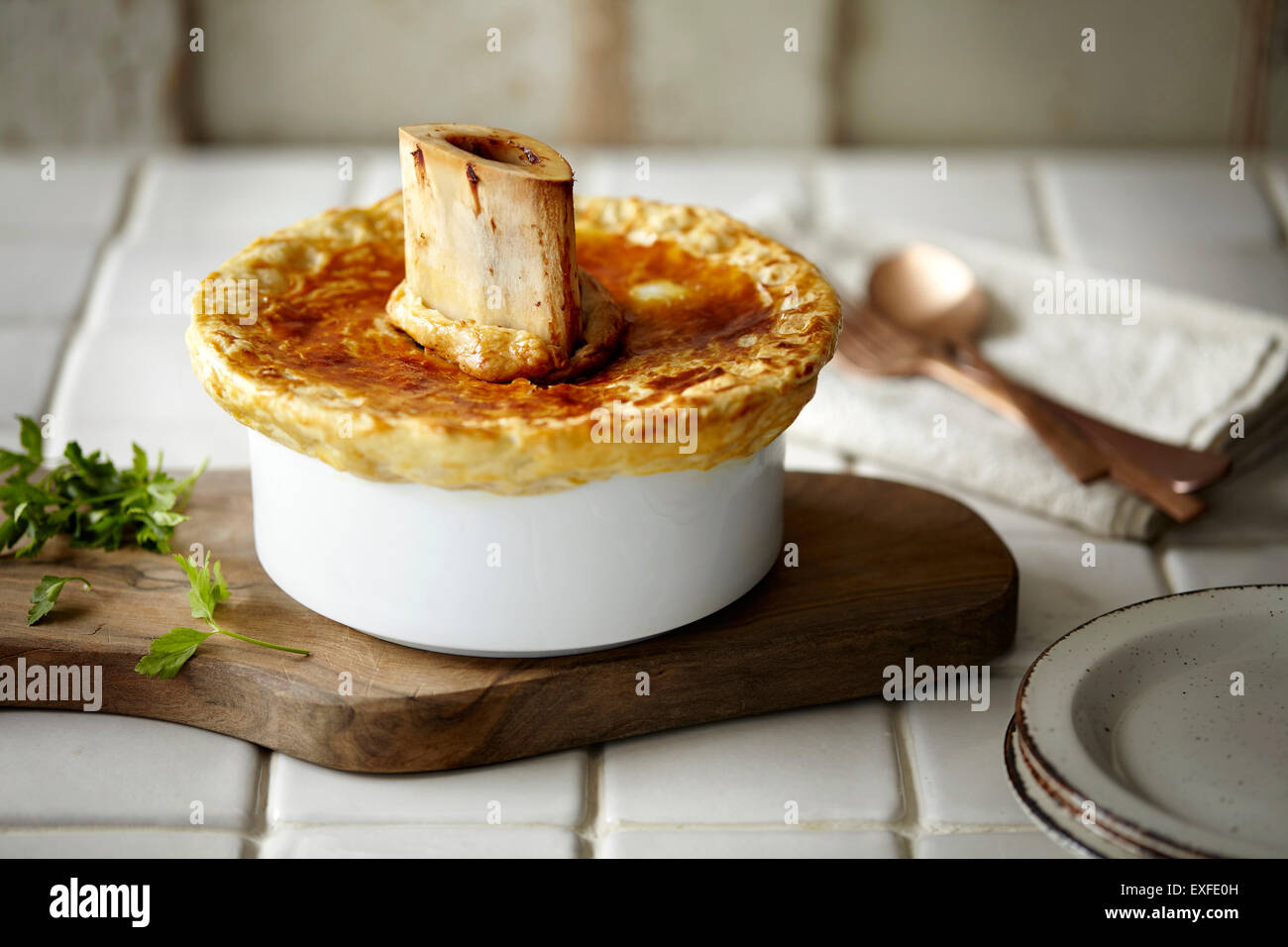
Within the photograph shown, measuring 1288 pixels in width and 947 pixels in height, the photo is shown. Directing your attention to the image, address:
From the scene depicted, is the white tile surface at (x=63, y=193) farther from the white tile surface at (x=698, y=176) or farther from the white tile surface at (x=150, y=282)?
the white tile surface at (x=698, y=176)

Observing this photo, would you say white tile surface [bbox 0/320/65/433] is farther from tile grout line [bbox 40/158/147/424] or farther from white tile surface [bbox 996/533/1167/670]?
white tile surface [bbox 996/533/1167/670]

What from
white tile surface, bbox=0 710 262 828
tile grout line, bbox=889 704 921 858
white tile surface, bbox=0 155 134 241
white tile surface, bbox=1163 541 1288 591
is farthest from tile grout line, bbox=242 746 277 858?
white tile surface, bbox=0 155 134 241

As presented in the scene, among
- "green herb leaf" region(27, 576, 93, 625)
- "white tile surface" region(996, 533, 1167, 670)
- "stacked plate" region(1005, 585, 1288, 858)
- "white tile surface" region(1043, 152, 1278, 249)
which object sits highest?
"white tile surface" region(1043, 152, 1278, 249)

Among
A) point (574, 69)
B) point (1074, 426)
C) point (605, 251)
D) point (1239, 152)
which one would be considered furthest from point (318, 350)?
point (1239, 152)

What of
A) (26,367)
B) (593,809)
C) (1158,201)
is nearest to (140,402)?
(26,367)

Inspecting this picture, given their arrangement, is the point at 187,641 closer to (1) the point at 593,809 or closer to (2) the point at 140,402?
(1) the point at 593,809

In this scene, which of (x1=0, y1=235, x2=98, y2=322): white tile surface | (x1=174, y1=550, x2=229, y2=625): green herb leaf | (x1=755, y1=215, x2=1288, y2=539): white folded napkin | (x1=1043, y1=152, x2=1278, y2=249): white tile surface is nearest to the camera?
(x1=174, y1=550, x2=229, y2=625): green herb leaf

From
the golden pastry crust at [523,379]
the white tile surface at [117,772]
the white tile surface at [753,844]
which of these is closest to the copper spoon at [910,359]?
the golden pastry crust at [523,379]
